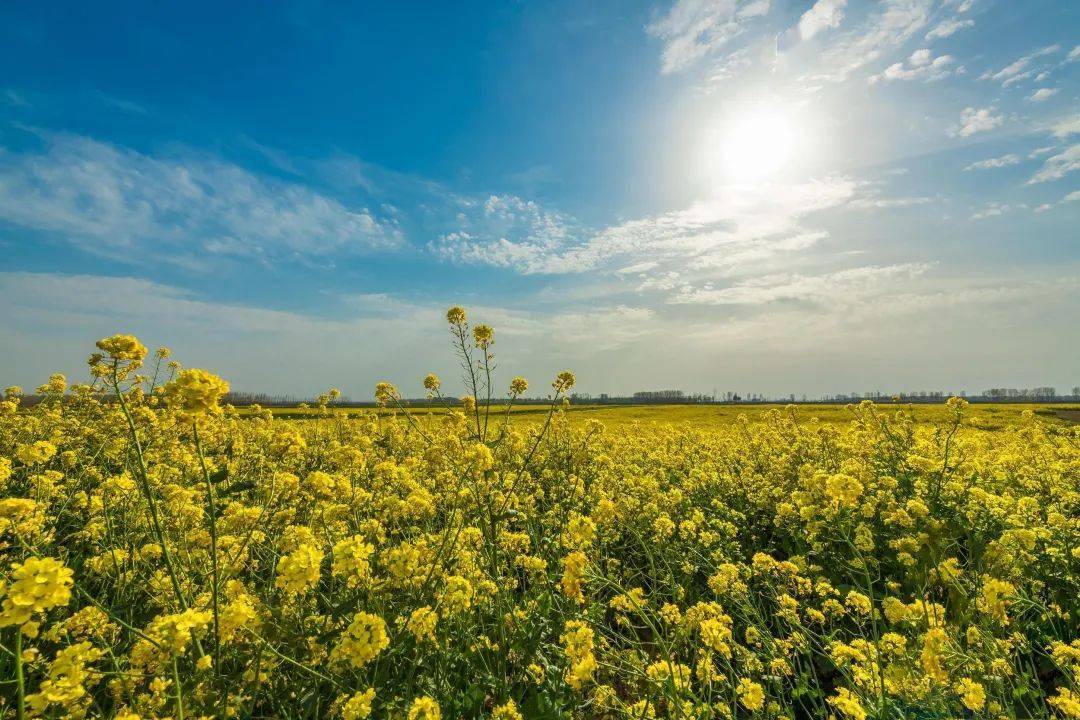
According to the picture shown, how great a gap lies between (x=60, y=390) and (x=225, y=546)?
7581 mm

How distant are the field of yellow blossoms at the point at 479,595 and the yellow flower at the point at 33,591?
0.01 m


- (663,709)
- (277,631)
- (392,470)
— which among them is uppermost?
(392,470)

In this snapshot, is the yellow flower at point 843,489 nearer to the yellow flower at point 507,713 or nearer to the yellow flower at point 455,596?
the yellow flower at point 507,713

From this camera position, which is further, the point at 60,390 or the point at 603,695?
the point at 60,390

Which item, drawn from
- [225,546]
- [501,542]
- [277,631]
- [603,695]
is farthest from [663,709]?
[225,546]

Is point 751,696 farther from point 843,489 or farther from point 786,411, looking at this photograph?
point 786,411

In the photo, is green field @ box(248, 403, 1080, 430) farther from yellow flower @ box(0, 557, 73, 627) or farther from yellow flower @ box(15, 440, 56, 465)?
yellow flower @ box(0, 557, 73, 627)

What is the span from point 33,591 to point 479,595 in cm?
253

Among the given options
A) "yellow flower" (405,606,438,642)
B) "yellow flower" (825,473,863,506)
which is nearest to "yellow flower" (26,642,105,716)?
"yellow flower" (405,606,438,642)

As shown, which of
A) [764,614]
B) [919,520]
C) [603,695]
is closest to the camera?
[603,695]

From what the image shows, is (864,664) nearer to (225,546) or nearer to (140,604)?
(225,546)

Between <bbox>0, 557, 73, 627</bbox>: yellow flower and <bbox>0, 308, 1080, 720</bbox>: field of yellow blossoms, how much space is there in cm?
1

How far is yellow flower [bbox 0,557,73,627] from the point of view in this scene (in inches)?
65.0

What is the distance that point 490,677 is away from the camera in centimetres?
297
